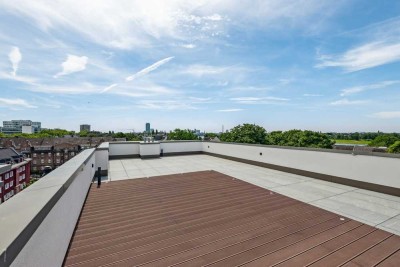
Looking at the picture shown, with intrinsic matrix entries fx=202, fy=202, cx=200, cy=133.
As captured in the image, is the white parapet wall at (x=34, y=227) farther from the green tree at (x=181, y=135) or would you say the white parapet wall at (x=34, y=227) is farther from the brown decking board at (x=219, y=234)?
the green tree at (x=181, y=135)

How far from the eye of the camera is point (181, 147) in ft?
38.2

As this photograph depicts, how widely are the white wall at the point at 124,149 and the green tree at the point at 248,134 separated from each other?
18374 millimetres

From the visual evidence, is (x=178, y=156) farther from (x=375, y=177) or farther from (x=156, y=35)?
(x=375, y=177)

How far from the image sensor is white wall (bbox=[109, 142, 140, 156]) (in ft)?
33.4

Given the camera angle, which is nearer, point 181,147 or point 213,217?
point 213,217

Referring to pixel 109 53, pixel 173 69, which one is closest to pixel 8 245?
pixel 109 53

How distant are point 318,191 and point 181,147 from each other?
7.69 metres

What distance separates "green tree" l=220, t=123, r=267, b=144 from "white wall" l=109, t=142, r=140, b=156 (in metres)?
18.4

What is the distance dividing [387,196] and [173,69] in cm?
1079

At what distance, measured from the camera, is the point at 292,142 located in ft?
99.0

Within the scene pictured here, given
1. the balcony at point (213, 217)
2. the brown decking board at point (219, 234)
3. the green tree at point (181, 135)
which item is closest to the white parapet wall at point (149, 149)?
the balcony at point (213, 217)

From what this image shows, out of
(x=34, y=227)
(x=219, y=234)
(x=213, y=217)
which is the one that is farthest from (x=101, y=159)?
(x=34, y=227)

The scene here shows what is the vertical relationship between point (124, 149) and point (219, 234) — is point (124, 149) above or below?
above

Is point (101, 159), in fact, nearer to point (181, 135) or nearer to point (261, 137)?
point (261, 137)
